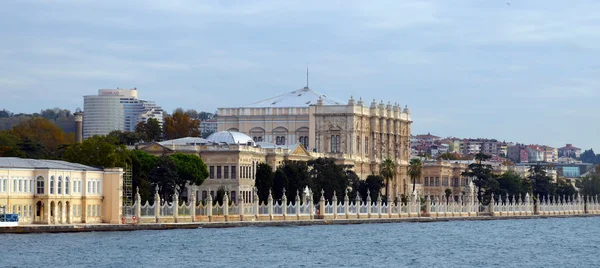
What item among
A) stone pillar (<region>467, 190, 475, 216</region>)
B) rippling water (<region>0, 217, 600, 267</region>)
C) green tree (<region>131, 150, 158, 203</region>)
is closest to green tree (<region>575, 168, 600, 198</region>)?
stone pillar (<region>467, 190, 475, 216</region>)

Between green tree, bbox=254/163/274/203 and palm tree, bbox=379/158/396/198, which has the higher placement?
palm tree, bbox=379/158/396/198

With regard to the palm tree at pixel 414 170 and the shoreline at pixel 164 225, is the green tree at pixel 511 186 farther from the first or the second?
the shoreline at pixel 164 225

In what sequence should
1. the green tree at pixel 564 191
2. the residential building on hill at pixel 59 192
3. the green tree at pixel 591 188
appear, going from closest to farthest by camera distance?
the residential building on hill at pixel 59 192, the green tree at pixel 564 191, the green tree at pixel 591 188

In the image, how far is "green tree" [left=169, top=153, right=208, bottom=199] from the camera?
360 ft

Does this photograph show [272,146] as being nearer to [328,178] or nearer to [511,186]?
[328,178]

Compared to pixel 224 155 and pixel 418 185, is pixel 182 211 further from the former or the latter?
pixel 418 185

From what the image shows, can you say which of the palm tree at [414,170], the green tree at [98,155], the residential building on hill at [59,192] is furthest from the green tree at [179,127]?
the residential building on hill at [59,192]

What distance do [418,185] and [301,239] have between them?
A: 85.8m

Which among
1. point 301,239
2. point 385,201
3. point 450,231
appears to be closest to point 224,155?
point 385,201

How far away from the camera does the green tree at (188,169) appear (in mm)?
109688

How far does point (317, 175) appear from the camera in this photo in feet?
389

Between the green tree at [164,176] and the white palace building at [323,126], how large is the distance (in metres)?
32.8

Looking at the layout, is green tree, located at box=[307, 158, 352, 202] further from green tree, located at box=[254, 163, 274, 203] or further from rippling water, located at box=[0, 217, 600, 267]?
rippling water, located at box=[0, 217, 600, 267]

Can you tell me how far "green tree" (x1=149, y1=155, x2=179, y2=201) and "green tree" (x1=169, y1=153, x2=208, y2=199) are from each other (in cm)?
190
